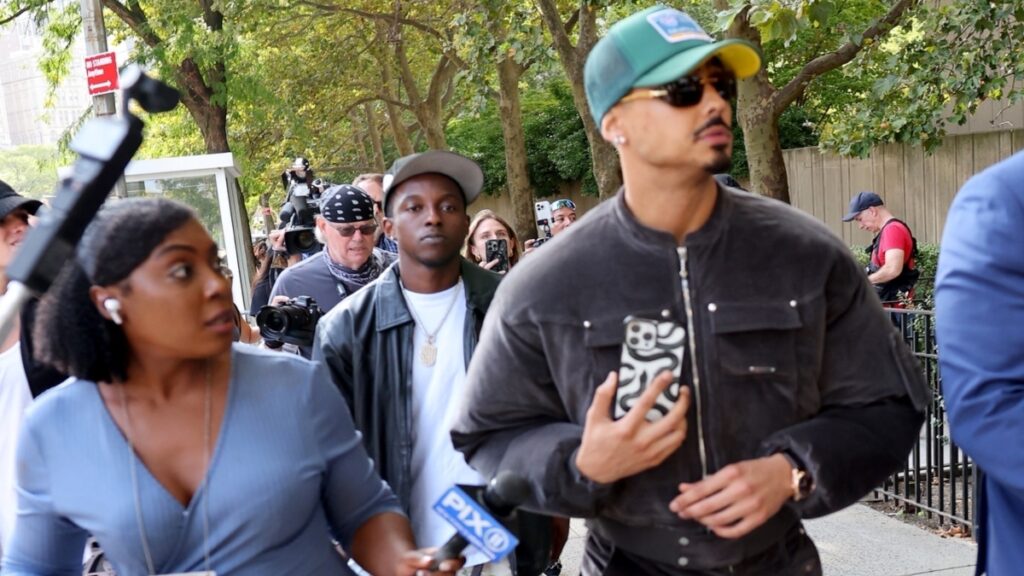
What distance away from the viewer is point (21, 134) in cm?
12062

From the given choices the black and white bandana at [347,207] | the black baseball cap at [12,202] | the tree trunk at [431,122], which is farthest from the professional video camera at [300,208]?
the tree trunk at [431,122]

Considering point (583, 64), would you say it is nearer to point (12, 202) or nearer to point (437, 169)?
point (437, 169)

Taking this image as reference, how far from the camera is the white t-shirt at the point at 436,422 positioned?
3.83 meters

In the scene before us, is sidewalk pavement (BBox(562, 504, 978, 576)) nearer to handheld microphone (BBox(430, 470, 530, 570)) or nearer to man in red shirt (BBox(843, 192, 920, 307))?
man in red shirt (BBox(843, 192, 920, 307))

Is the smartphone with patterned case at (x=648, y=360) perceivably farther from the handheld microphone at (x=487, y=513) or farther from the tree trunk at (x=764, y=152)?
the tree trunk at (x=764, y=152)

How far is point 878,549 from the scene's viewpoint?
6.37 meters

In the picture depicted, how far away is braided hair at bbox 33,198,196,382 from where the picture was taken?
2479 millimetres

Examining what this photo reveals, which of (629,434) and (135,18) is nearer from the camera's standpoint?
(629,434)

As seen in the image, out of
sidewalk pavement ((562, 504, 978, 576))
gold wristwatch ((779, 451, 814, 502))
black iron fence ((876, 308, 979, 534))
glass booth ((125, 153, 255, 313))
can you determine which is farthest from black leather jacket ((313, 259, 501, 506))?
glass booth ((125, 153, 255, 313))

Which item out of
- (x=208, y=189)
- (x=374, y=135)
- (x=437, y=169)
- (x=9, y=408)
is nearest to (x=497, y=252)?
(x=437, y=169)

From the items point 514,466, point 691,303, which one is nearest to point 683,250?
point 691,303

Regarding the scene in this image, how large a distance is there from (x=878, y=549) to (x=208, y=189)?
392 inches

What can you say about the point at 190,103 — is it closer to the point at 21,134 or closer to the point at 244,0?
the point at 244,0

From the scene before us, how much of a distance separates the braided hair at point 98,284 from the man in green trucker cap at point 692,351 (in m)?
0.81
